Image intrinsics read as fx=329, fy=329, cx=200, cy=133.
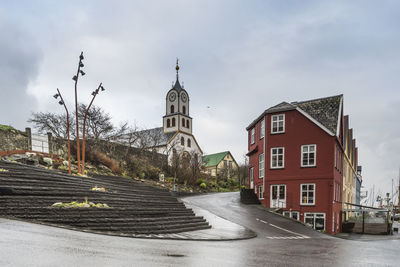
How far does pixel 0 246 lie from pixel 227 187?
157ft

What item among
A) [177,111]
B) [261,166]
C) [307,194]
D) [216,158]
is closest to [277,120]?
[261,166]

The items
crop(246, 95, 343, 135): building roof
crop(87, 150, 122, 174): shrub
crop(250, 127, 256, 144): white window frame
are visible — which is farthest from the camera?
crop(250, 127, 256, 144): white window frame

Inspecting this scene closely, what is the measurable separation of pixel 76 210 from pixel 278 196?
20609mm

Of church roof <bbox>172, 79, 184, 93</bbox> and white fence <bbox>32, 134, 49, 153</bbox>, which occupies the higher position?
church roof <bbox>172, 79, 184, 93</bbox>

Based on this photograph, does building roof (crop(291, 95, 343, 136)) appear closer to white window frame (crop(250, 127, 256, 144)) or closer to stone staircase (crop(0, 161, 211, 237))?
white window frame (crop(250, 127, 256, 144))

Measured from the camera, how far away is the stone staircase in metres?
10.5

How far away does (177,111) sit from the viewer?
83125 mm

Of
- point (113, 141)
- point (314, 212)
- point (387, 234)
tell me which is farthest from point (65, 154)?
point (387, 234)

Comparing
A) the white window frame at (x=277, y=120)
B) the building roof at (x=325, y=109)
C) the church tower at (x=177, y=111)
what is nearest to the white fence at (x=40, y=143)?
the white window frame at (x=277, y=120)

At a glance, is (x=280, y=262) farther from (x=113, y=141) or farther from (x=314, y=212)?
(x=113, y=141)

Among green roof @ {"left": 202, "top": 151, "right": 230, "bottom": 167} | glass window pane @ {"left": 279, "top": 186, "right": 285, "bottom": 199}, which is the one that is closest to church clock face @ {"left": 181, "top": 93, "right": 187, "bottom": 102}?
green roof @ {"left": 202, "top": 151, "right": 230, "bottom": 167}

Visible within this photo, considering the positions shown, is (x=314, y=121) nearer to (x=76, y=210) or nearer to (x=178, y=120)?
(x=76, y=210)

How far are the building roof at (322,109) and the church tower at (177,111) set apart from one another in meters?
51.1

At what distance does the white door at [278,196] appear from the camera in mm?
28222
